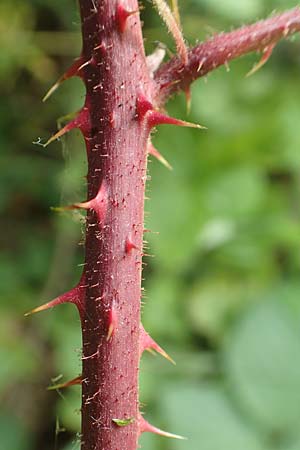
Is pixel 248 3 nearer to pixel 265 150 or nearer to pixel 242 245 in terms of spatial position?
pixel 265 150

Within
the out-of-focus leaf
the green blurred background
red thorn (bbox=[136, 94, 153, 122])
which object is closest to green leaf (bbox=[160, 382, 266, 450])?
the green blurred background

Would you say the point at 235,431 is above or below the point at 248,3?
below

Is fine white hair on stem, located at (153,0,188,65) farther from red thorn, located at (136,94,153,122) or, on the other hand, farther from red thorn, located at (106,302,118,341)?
red thorn, located at (106,302,118,341)

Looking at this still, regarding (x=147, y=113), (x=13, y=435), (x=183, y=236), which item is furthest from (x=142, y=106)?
(x=13, y=435)

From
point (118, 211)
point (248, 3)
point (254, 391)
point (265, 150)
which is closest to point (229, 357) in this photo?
point (254, 391)

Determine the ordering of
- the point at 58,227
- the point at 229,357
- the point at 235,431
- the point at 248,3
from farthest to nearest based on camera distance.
A: the point at 58,227 < the point at 248,3 < the point at 229,357 < the point at 235,431

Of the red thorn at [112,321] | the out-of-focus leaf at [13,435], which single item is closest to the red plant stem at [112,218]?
the red thorn at [112,321]

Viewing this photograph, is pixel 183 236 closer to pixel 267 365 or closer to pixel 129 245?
pixel 267 365
